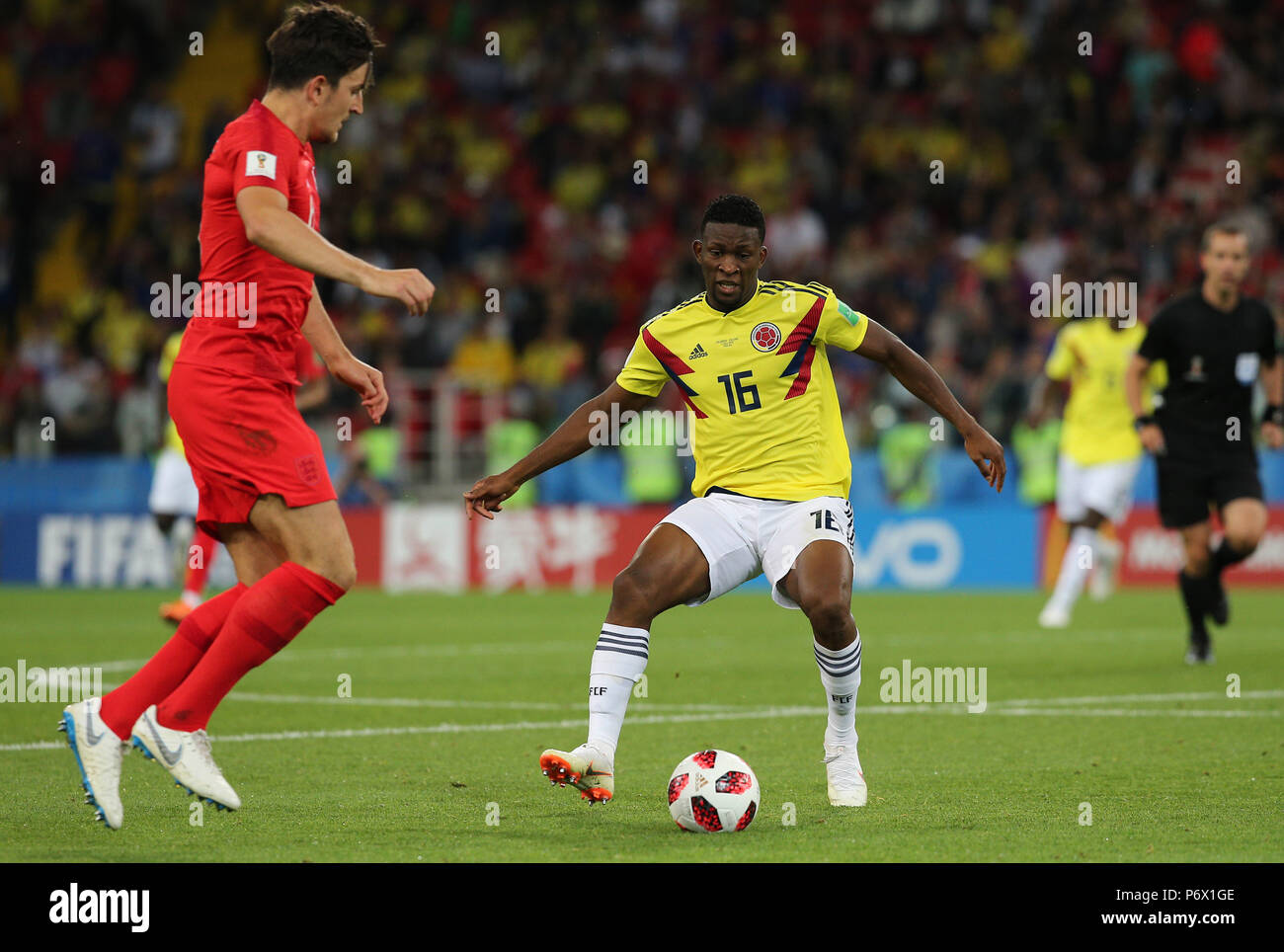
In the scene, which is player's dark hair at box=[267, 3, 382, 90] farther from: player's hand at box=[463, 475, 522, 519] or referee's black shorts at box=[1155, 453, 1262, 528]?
referee's black shorts at box=[1155, 453, 1262, 528]

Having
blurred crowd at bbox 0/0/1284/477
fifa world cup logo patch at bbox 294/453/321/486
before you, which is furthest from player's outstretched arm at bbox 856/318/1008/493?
blurred crowd at bbox 0/0/1284/477

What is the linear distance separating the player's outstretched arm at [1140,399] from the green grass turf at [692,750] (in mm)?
1268

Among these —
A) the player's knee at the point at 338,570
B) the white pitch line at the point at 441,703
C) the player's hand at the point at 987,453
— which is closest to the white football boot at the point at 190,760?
the player's knee at the point at 338,570

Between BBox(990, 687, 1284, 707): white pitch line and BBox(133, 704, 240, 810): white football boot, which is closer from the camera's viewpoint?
BBox(133, 704, 240, 810): white football boot

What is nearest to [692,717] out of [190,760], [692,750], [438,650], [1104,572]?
[692,750]

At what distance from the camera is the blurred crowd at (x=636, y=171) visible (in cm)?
2106

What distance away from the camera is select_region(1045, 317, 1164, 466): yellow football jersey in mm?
14000

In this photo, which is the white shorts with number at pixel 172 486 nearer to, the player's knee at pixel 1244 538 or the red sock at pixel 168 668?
the player's knee at pixel 1244 538

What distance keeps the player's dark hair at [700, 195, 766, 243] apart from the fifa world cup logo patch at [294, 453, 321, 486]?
1526mm

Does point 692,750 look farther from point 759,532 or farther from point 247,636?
point 247,636

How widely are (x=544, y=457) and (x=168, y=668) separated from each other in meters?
1.41

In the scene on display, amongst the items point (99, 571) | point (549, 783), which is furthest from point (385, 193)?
point (549, 783)

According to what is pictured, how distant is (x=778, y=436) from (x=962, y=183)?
1698 centimetres

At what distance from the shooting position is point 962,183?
22.8 metres
